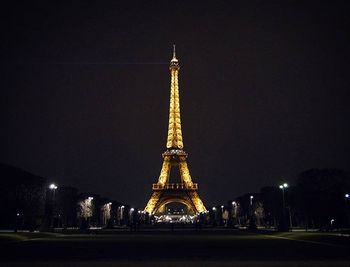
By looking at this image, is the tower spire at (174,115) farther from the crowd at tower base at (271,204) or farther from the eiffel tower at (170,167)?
the crowd at tower base at (271,204)

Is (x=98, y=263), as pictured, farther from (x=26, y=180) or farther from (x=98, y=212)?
(x=98, y=212)

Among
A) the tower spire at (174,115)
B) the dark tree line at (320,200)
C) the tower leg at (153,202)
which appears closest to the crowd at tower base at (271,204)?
the dark tree line at (320,200)

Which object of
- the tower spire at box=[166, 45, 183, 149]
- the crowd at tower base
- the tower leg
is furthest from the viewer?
the tower spire at box=[166, 45, 183, 149]

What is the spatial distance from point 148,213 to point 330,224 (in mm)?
50409

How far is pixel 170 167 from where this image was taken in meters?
108

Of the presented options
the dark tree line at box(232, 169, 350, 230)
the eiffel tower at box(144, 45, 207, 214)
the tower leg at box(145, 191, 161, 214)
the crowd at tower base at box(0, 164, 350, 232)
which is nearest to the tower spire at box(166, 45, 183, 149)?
the eiffel tower at box(144, 45, 207, 214)

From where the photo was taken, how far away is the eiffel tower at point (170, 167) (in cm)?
10397

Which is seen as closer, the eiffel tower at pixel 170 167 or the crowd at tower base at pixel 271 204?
the crowd at tower base at pixel 271 204

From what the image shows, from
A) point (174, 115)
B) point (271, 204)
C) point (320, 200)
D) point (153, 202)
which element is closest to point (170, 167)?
point (153, 202)

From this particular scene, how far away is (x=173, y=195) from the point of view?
10712cm

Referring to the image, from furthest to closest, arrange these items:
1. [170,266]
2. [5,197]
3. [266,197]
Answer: [266,197] → [5,197] → [170,266]

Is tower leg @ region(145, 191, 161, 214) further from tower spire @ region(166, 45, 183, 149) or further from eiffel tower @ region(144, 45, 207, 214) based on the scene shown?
tower spire @ region(166, 45, 183, 149)

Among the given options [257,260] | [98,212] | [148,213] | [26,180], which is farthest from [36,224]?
[257,260]

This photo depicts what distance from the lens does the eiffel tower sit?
103969 mm
